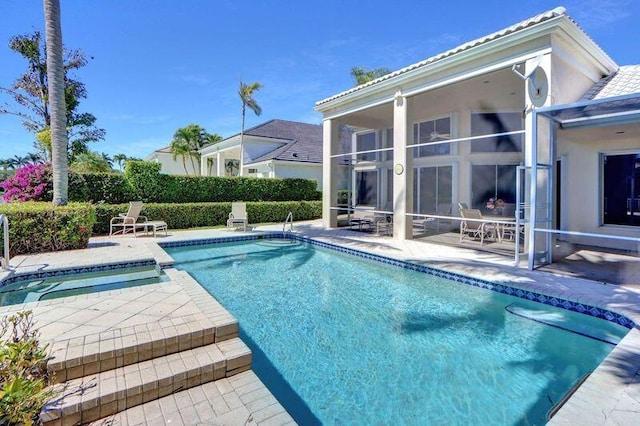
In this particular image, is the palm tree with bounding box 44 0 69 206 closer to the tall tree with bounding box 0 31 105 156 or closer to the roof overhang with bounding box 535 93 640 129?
the tall tree with bounding box 0 31 105 156

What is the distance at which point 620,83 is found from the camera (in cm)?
927

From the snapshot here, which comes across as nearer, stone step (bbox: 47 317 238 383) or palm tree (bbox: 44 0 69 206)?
stone step (bbox: 47 317 238 383)

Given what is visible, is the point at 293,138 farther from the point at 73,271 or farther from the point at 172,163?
the point at 73,271

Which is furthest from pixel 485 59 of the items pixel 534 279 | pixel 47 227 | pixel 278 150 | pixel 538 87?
pixel 278 150

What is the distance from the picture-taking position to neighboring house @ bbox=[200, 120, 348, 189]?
2417 cm

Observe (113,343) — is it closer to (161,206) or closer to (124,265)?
(124,265)

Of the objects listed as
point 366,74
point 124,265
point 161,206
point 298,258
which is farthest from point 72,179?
point 366,74

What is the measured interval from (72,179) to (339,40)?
654 inches

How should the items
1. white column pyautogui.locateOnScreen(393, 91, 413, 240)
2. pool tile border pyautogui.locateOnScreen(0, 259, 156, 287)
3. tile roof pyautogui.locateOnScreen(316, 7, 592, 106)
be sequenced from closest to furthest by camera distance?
pool tile border pyautogui.locateOnScreen(0, 259, 156, 287) → tile roof pyautogui.locateOnScreen(316, 7, 592, 106) → white column pyautogui.locateOnScreen(393, 91, 413, 240)

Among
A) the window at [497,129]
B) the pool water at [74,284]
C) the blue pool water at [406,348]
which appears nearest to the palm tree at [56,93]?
the pool water at [74,284]

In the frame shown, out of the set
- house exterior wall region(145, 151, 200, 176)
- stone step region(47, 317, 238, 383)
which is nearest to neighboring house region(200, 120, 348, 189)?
house exterior wall region(145, 151, 200, 176)

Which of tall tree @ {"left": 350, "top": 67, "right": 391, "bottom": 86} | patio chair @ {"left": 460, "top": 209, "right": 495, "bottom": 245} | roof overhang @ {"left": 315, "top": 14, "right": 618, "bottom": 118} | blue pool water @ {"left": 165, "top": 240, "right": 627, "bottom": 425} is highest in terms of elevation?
tall tree @ {"left": 350, "top": 67, "right": 391, "bottom": 86}

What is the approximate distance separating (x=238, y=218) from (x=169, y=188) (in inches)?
160

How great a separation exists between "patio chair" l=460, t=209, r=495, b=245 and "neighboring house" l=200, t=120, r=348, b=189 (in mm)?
12870
